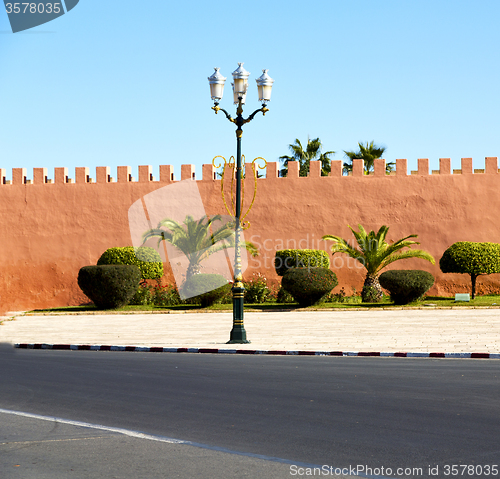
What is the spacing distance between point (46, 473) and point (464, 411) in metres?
4.34

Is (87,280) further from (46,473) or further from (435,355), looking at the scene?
(46,473)

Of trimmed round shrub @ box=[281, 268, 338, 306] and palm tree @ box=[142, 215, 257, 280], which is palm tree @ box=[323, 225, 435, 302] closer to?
trimmed round shrub @ box=[281, 268, 338, 306]

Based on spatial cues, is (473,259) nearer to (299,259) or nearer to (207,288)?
(299,259)

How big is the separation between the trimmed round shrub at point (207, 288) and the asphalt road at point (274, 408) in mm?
13567

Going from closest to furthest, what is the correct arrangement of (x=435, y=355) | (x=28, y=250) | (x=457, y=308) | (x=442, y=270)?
(x=435, y=355) → (x=457, y=308) → (x=442, y=270) → (x=28, y=250)

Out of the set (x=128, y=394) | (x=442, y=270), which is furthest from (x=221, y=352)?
(x=442, y=270)

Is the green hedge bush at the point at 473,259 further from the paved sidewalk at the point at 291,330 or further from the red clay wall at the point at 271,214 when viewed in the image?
the paved sidewalk at the point at 291,330

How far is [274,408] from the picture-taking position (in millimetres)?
7527

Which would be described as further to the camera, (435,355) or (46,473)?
(435,355)

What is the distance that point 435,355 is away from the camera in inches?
486

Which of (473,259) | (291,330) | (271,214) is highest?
(271,214)

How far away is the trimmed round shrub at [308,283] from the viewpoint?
82.8ft

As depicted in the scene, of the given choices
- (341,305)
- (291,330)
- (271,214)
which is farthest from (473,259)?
(291,330)

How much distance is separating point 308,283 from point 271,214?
268 inches
